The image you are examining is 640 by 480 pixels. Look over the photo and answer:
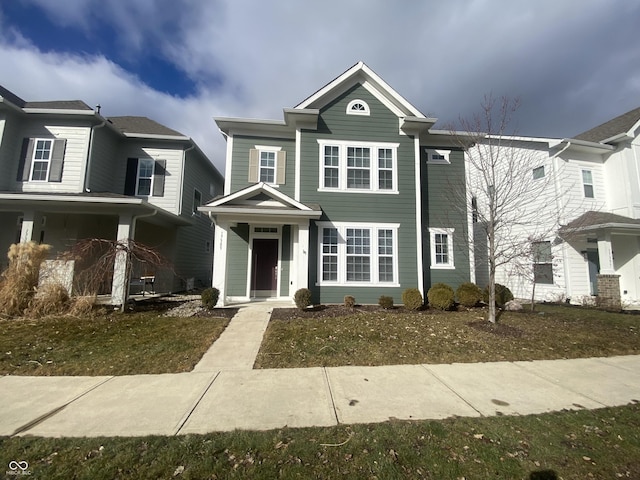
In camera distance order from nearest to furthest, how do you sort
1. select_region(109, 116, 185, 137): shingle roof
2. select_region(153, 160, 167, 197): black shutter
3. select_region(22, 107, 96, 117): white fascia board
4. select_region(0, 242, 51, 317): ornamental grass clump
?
select_region(0, 242, 51, 317): ornamental grass clump < select_region(22, 107, 96, 117): white fascia board < select_region(153, 160, 167, 197): black shutter < select_region(109, 116, 185, 137): shingle roof

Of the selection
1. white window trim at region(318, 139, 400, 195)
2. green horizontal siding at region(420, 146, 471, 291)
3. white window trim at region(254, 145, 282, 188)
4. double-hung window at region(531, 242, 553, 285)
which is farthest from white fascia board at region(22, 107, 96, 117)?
double-hung window at region(531, 242, 553, 285)

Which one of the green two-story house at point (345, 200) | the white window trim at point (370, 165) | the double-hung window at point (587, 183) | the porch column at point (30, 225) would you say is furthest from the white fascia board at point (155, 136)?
the double-hung window at point (587, 183)

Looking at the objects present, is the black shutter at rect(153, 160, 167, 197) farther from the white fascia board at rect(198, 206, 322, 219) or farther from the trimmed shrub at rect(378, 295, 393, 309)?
the trimmed shrub at rect(378, 295, 393, 309)

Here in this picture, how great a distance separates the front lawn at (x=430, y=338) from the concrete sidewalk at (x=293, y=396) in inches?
18.2

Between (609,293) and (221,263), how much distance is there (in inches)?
578

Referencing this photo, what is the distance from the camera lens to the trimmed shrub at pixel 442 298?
10375mm

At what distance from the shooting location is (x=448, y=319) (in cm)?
877

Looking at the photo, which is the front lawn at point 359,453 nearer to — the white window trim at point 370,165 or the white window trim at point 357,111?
the white window trim at point 370,165

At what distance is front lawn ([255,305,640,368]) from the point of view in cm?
587

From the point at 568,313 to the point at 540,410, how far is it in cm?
848

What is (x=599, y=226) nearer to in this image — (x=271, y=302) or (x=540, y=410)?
(x=540, y=410)

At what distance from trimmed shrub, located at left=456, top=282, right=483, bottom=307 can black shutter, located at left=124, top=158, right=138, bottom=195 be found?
48.3 feet

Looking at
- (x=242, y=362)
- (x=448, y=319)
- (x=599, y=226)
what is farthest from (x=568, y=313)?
(x=242, y=362)

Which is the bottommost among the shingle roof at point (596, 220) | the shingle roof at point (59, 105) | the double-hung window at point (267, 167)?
the shingle roof at point (596, 220)
